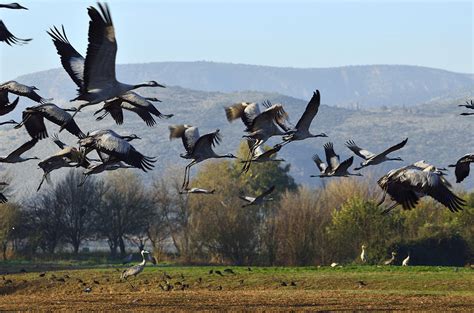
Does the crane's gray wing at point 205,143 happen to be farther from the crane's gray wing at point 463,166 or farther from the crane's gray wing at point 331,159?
the crane's gray wing at point 463,166

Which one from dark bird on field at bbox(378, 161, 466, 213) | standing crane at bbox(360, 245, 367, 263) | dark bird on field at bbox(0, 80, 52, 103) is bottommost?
standing crane at bbox(360, 245, 367, 263)

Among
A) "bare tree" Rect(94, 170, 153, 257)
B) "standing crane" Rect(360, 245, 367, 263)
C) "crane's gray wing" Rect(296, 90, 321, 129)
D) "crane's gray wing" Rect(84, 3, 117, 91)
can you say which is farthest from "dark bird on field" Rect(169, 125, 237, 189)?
"bare tree" Rect(94, 170, 153, 257)

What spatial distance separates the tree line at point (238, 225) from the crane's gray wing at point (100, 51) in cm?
3715

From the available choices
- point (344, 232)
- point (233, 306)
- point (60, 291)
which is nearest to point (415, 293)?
point (233, 306)

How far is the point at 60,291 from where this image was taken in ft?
145

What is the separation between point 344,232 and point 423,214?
11.6m

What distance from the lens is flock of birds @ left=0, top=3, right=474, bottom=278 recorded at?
24.8 meters

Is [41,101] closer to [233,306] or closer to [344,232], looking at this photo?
[233,306]

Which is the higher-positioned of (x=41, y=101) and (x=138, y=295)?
(x=41, y=101)

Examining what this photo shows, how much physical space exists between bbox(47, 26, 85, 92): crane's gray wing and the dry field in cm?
659

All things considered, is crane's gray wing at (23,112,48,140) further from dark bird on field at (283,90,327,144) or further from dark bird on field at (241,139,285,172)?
dark bird on field at (283,90,327,144)

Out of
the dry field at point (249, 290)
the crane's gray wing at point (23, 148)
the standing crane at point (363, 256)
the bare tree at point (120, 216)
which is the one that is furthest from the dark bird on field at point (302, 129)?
the bare tree at point (120, 216)

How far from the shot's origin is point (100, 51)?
2386 cm

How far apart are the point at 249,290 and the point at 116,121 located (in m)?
13.5
